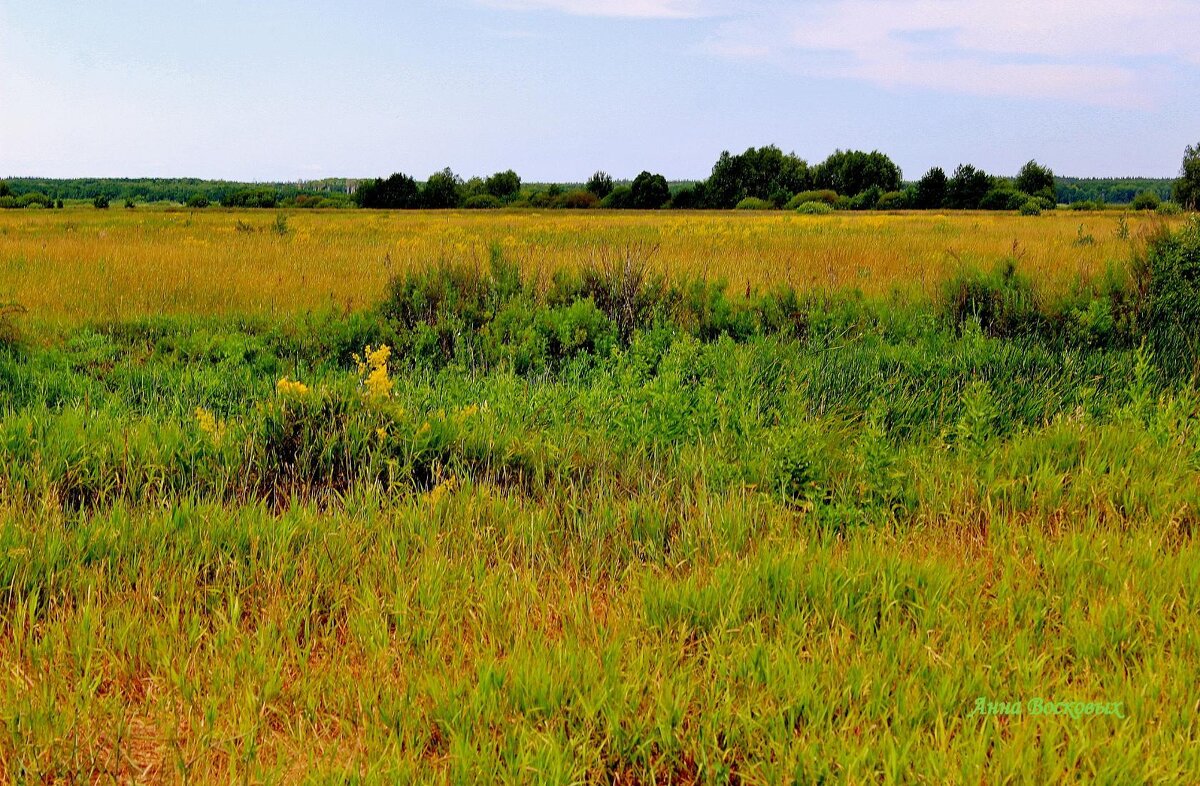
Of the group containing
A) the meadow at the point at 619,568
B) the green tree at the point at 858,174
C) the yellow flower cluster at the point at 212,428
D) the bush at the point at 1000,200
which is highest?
the green tree at the point at 858,174

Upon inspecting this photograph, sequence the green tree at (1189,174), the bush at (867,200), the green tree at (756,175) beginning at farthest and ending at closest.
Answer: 1. the green tree at (756,175)
2. the bush at (867,200)
3. the green tree at (1189,174)

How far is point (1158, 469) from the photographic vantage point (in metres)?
4.51

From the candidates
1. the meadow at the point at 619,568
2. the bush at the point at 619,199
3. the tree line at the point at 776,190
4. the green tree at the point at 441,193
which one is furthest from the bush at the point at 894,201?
the meadow at the point at 619,568

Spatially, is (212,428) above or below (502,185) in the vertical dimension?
below

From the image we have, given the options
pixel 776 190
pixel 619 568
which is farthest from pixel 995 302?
pixel 776 190

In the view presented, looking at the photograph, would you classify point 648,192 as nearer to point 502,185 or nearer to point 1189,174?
point 502,185

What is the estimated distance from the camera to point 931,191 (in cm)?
7962

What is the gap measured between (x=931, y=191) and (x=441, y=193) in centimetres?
4890

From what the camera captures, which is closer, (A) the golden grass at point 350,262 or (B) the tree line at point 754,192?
(A) the golden grass at point 350,262

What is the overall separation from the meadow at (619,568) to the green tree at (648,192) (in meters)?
84.3

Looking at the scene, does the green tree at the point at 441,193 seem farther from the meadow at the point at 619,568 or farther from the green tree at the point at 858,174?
the meadow at the point at 619,568

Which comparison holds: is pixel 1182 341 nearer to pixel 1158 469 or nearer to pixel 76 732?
pixel 1158 469

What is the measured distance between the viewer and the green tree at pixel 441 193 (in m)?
89.6

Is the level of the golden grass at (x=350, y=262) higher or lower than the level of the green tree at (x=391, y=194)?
lower
